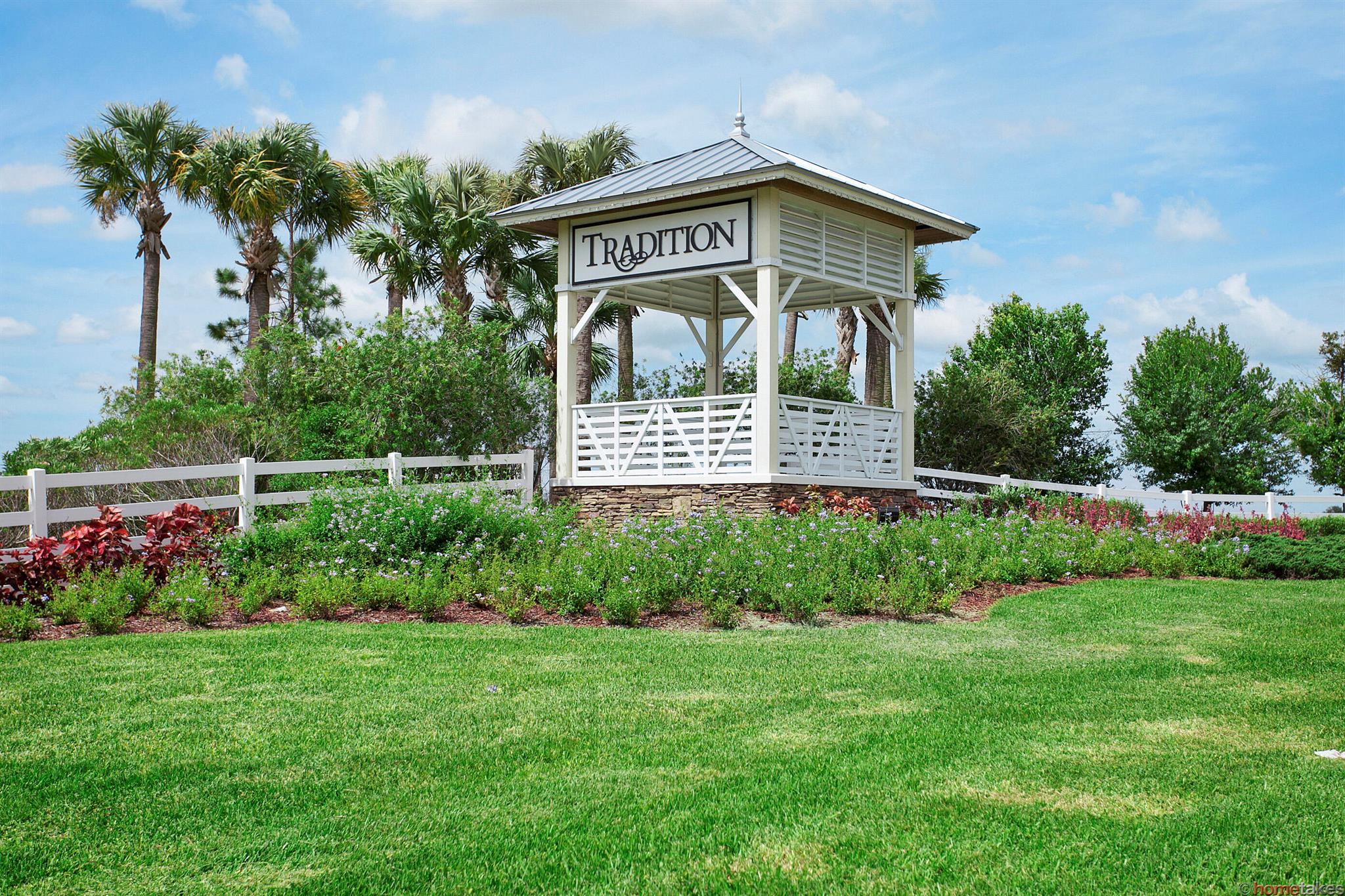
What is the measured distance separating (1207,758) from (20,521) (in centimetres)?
1066

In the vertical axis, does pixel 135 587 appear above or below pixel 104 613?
above

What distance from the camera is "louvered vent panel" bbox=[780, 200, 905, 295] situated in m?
16.4

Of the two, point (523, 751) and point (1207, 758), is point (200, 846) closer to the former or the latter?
point (523, 751)

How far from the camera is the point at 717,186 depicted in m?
15.9

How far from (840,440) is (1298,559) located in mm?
6252

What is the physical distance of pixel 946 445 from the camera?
2753 centimetres

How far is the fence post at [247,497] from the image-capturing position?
12.9 metres

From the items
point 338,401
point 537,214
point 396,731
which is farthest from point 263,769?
point 338,401

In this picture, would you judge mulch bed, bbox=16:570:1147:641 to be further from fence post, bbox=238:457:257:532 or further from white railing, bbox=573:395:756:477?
white railing, bbox=573:395:756:477

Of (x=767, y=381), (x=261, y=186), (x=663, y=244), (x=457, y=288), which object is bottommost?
(x=767, y=381)

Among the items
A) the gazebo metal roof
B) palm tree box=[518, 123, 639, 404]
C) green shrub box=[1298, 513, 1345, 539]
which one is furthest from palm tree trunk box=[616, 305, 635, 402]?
green shrub box=[1298, 513, 1345, 539]

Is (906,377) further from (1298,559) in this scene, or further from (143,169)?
(143,169)

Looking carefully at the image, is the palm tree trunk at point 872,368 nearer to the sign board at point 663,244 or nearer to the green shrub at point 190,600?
the sign board at point 663,244

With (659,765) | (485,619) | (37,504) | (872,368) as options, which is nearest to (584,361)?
(872,368)
